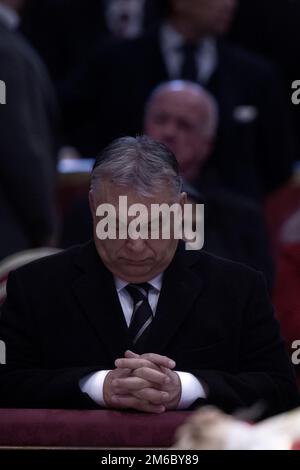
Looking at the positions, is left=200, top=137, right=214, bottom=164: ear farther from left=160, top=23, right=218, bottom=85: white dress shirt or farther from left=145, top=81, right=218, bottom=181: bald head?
left=160, top=23, right=218, bottom=85: white dress shirt

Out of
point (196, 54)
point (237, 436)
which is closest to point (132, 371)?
point (237, 436)

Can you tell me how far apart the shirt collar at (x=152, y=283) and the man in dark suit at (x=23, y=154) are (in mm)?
1300

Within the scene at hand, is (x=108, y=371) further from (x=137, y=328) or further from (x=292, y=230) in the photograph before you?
(x=292, y=230)

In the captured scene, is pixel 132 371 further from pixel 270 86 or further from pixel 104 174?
pixel 270 86

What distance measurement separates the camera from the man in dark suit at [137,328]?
2670mm

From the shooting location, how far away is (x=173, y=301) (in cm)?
274

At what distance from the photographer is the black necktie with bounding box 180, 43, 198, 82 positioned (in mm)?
4805

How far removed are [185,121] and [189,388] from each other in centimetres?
179

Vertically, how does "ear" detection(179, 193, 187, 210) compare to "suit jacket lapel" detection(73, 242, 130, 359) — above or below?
above

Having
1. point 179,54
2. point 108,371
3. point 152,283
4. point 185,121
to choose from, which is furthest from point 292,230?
point 108,371

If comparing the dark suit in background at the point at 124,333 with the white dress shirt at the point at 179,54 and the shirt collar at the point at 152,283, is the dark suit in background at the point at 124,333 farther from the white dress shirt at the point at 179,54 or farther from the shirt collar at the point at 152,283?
the white dress shirt at the point at 179,54

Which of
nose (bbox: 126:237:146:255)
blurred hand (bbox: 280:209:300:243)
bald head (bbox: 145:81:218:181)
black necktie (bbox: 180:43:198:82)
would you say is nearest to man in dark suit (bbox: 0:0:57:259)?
bald head (bbox: 145:81:218:181)

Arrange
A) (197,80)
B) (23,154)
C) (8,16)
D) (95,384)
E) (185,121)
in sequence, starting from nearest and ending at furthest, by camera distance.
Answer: (95,384), (23,154), (185,121), (8,16), (197,80)

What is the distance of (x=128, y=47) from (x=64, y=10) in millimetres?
627
